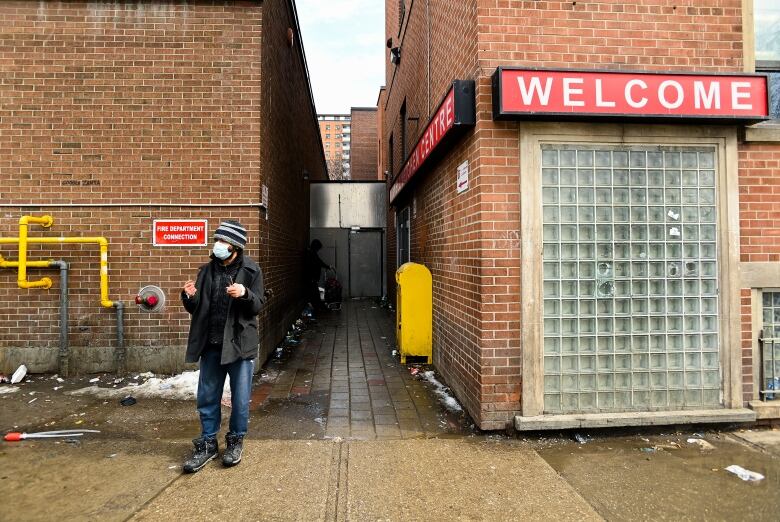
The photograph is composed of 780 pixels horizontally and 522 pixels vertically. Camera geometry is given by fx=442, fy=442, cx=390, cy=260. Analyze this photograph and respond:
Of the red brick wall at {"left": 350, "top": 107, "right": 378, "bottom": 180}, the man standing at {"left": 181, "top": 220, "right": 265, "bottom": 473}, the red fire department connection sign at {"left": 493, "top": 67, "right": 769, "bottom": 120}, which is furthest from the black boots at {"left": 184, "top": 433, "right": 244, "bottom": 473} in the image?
the red brick wall at {"left": 350, "top": 107, "right": 378, "bottom": 180}

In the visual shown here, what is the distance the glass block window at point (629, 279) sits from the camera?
13.0ft

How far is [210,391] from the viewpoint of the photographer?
3.47m

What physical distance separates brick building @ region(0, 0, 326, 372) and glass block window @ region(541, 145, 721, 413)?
146 inches

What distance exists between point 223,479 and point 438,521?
5.03ft

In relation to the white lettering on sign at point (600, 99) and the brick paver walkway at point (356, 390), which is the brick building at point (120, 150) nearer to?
the brick paver walkway at point (356, 390)

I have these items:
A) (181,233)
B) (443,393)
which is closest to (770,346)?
(443,393)

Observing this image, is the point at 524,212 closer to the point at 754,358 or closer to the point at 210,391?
the point at 754,358

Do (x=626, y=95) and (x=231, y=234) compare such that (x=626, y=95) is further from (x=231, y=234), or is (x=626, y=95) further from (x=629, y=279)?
(x=231, y=234)

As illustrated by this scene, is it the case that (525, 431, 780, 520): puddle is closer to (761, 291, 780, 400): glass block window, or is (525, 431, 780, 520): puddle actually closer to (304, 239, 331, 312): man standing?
(761, 291, 780, 400): glass block window

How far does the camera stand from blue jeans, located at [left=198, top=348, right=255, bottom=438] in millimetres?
3416

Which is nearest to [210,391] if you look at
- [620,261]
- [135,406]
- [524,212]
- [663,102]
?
[135,406]

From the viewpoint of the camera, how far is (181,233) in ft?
18.3

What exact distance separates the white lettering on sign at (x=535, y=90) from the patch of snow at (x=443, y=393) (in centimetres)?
300

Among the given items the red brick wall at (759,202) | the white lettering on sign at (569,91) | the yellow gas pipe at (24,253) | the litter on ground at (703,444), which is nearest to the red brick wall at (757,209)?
the red brick wall at (759,202)
